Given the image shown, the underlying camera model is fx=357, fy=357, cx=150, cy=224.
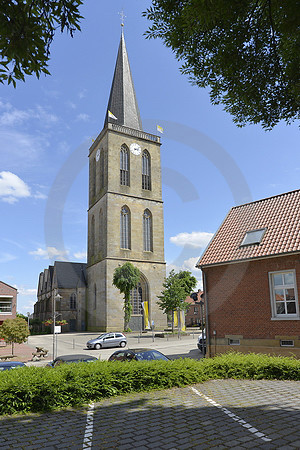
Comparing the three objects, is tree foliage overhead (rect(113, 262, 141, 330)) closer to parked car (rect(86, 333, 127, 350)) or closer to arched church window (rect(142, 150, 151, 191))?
parked car (rect(86, 333, 127, 350))

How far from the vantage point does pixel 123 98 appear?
5894 centimetres

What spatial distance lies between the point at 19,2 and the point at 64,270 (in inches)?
2493

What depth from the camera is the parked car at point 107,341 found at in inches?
1230

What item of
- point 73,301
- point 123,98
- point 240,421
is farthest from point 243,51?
point 73,301

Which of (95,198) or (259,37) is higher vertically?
(95,198)

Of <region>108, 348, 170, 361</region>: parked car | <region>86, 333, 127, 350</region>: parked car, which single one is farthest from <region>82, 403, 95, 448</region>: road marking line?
<region>86, 333, 127, 350</region>: parked car

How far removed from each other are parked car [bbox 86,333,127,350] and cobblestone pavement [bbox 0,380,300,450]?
74.0ft

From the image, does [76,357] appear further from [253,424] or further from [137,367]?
[253,424]

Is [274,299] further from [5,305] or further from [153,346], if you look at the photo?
[5,305]

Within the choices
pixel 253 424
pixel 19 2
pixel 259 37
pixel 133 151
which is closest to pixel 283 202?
pixel 259 37

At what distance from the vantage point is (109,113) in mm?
55719

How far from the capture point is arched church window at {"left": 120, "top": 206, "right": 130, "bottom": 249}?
53.0m

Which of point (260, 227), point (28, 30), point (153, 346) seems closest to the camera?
point (28, 30)

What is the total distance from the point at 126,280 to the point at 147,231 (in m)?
11.9
